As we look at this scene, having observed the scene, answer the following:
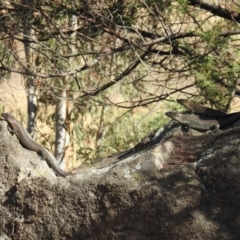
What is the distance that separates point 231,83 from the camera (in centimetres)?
813

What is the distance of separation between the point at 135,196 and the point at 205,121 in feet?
5.69

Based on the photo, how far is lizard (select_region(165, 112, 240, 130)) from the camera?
6.76 metres

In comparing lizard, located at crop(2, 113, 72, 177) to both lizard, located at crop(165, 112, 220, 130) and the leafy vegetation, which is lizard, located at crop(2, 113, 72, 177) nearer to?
lizard, located at crop(165, 112, 220, 130)

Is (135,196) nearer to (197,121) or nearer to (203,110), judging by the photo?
(197,121)

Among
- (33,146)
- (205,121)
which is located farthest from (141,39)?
(33,146)

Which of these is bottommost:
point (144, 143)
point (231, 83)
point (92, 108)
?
point (144, 143)

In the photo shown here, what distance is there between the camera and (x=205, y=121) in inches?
274

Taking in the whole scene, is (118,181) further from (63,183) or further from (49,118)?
(49,118)

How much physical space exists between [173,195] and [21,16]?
4744 mm

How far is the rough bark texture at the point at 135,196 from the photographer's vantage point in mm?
5312

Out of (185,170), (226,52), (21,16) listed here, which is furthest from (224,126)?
(21,16)

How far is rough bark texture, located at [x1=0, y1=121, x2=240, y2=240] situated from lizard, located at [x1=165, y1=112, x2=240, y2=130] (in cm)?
56

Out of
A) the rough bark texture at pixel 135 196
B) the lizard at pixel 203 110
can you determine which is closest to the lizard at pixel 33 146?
the rough bark texture at pixel 135 196

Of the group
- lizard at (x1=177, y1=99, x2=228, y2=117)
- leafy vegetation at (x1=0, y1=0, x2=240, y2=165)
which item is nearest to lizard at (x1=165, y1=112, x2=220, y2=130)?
lizard at (x1=177, y1=99, x2=228, y2=117)
